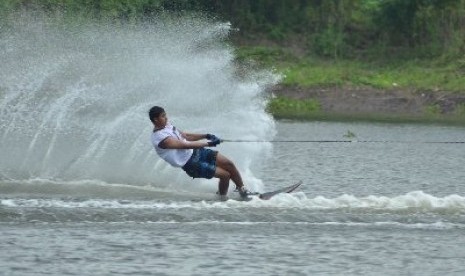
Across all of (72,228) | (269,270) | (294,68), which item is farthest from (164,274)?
(294,68)

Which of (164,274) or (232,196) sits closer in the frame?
(164,274)

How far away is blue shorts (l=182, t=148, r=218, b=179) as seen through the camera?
16672mm

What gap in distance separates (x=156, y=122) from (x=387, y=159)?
11.7 m

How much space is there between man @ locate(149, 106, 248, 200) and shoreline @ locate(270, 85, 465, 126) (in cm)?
2721

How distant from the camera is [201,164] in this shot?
54.7 feet

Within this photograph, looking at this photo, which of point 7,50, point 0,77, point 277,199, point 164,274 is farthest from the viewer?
point 7,50

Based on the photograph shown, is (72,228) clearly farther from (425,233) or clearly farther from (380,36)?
(380,36)

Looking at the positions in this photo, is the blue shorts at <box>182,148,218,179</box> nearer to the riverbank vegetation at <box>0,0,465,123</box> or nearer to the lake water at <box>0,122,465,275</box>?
the lake water at <box>0,122,465,275</box>

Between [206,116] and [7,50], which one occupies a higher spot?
[7,50]

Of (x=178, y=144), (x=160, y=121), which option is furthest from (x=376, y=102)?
(x=178, y=144)

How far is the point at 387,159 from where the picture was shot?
89.6 ft

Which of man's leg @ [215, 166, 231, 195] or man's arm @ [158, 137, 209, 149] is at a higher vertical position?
man's arm @ [158, 137, 209, 149]

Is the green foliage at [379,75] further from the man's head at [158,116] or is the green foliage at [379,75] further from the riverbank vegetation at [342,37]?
the man's head at [158,116]

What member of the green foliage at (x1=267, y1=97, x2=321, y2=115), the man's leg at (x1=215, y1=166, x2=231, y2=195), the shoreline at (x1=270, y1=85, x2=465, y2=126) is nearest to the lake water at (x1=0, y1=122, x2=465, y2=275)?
the man's leg at (x1=215, y1=166, x2=231, y2=195)
